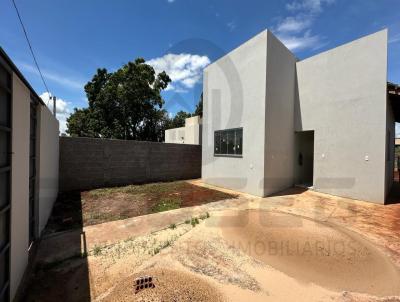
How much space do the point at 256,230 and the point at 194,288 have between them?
2280 mm

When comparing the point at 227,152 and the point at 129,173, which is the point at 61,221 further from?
the point at 227,152

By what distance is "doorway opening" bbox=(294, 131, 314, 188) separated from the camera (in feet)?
30.9

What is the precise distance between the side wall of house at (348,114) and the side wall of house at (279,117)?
565 millimetres

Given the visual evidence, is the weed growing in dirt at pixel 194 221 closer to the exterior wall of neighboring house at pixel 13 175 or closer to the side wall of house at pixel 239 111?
the exterior wall of neighboring house at pixel 13 175

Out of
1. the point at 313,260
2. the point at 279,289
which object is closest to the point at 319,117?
the point at 313,260

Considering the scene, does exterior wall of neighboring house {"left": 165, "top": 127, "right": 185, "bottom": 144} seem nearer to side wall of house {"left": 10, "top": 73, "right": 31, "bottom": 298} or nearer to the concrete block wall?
the concrete block wall

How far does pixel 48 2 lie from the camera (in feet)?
14.5

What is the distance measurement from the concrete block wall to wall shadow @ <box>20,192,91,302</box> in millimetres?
3847

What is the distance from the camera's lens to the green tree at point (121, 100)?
19.3m

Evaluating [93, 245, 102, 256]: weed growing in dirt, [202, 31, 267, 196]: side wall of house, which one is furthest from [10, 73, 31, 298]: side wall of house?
[202, 31, 267, 196]: side wall of house

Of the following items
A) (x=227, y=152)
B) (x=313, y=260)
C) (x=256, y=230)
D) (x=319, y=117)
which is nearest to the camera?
(x=313, y=260)

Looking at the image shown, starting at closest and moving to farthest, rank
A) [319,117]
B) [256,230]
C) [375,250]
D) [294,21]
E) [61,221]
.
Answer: [375,250] → [256,230] → [61,221] → [294,21] → [319,117]

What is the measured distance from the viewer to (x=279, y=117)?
8.31 metres

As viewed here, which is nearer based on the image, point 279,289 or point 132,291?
point 132,291
